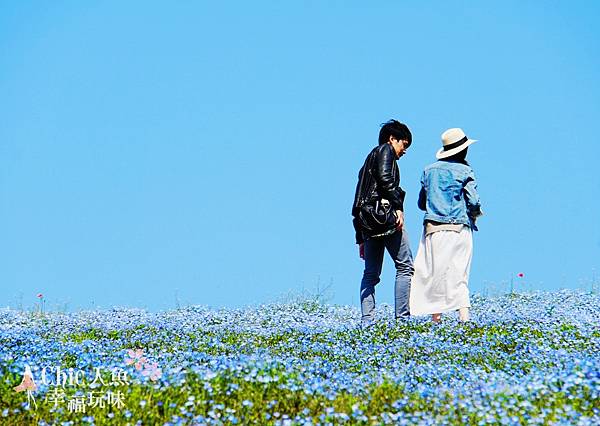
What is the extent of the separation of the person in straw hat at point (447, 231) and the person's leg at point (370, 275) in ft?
2.02

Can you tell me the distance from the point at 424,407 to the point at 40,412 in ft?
9.72

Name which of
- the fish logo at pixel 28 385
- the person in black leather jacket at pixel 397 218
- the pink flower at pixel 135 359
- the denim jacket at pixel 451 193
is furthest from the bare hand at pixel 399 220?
the fish logo at pixel 28 385

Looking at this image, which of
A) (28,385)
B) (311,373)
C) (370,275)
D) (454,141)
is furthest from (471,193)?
(28,385)

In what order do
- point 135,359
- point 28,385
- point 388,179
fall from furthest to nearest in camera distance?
point 388,179 → point 135,359 → point 28,385

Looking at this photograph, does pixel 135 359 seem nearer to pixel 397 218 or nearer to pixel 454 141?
pixel 397 218

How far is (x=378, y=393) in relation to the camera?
6.46 metres

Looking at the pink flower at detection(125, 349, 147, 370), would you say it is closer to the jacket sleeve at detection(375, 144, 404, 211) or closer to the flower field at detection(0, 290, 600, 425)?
the flower field at detection(0, 290, 600, 425)

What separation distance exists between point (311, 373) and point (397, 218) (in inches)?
145

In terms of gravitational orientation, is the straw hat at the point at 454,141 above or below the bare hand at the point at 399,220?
above

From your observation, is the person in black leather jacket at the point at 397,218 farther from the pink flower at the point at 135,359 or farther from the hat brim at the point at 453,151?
the pink flower at the point at 135,359

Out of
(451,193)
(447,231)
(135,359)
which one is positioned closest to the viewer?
(135,359)

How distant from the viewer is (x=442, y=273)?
36.6 feet

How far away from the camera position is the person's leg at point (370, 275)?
10898 mm

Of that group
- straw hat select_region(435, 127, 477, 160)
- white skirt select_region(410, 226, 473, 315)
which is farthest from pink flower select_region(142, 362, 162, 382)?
straw hat select_region(435, 127, 477, 160)
